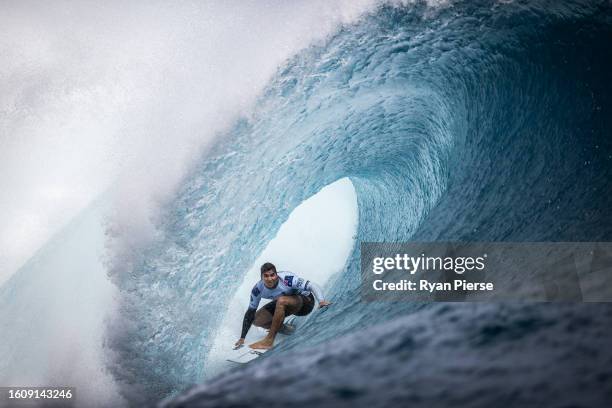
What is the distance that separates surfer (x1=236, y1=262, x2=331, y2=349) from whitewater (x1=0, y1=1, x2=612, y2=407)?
0.60 feet

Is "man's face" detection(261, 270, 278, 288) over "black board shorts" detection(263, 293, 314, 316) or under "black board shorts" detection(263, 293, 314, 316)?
over

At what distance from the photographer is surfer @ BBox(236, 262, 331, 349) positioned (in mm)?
2836

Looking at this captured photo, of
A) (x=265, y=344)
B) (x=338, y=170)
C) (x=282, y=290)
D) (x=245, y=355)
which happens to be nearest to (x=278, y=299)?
(x=282, y=290)

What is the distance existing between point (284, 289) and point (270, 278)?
0.24 m

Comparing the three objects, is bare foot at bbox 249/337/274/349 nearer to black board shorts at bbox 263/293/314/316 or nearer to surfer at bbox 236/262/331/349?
surfer at bbox 236/262/331/349

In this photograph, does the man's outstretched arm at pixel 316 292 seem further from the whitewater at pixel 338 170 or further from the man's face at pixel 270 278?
the man's face at pixel 270 278

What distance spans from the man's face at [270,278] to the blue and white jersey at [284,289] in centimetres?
6

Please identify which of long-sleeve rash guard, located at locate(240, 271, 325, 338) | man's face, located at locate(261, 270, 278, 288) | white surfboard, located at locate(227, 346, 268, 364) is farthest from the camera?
white surfboard, located at locate(227, 346, 268, 364)

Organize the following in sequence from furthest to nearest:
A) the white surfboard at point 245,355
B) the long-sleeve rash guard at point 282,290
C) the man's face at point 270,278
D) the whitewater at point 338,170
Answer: the white surfboard at point 245,355
the long-sleeve rash guard at point 282,290
the man's face at point 270,278
the whitewater at point 338,170

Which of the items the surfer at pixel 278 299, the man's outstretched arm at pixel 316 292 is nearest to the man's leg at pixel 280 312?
the surfer at pixel 278 299

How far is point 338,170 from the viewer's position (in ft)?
14.3

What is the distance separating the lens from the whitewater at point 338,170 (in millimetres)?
1985

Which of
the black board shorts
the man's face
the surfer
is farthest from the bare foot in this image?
the man's face

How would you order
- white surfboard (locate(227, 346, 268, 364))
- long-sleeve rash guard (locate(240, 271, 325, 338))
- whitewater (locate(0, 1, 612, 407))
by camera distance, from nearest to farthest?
whitewater (locate(0, 1, 612, 407)) → long-sleeve rash guard (locate(240, 271, 325, 338)) → white surfboard (locate(227, 346, 268, 364))
